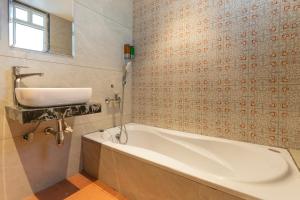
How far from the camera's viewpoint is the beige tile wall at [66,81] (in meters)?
1.15

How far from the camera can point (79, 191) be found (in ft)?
4.47

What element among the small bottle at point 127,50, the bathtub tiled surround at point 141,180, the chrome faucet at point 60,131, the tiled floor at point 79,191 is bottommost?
the tiled floor at point 79,191

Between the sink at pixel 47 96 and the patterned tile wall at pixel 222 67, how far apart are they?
1068mm

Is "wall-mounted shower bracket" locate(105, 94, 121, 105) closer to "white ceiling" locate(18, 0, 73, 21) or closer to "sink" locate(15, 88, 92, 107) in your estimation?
"sink" locate(15, 88, 92, 107)

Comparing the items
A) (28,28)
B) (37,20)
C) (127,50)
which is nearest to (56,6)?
(37,20)

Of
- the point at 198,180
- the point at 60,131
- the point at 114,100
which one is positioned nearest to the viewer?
the point at 198,180

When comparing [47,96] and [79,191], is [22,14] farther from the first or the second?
[79,191]

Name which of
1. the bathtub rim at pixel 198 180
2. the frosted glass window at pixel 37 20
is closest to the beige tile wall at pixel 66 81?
the frosted glass window at pixel 37 20

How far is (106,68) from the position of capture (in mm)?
1868

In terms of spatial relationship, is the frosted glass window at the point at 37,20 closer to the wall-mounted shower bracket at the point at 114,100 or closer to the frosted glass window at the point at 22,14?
the frosted glass window at the point at 22,14

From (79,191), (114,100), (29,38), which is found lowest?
(79,191)

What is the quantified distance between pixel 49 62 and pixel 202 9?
151cm

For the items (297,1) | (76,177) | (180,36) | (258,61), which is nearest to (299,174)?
(258,61)

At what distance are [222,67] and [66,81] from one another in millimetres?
1452
